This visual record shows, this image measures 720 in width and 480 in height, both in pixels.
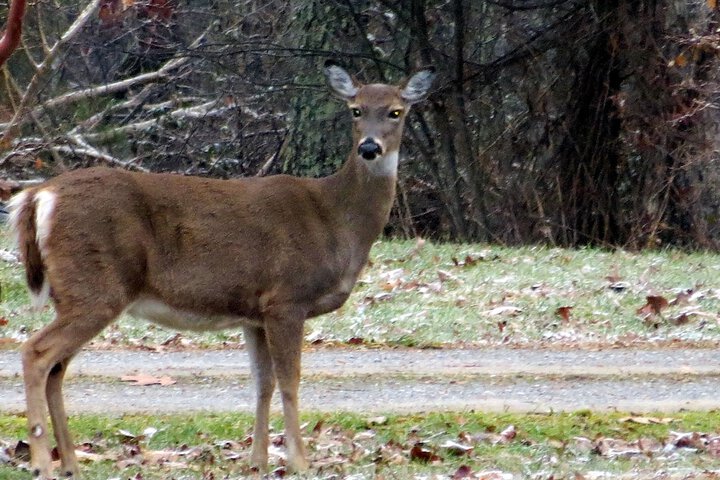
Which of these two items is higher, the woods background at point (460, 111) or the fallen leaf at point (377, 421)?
the woods background at point (460, 111)

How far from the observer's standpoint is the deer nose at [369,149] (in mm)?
8180

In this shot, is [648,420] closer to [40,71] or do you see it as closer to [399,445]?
[399,445]

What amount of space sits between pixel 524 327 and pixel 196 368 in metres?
2.76

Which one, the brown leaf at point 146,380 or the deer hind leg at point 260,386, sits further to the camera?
the brown leaf at point 146,380

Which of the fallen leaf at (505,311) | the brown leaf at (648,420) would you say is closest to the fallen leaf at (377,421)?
the brown leaf at (648,420)

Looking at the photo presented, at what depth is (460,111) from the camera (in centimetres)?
1922

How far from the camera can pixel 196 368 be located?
10.1 m

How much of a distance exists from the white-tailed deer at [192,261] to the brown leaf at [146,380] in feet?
6.49

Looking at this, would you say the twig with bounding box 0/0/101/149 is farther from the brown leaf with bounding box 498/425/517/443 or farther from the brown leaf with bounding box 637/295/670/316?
the brown leaf with bounding box 498/425/517/443

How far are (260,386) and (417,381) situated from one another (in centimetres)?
223

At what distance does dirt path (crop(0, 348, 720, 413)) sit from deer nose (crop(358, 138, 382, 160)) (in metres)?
1.61

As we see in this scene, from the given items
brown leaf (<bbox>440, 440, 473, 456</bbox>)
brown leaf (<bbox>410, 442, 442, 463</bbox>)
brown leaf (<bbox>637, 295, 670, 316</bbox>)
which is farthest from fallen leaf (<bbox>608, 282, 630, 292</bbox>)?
brown leaf (<bbox>410, 442, 442, 463</bbox>)

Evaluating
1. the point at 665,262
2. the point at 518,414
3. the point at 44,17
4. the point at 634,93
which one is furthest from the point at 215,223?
the point at 44,17

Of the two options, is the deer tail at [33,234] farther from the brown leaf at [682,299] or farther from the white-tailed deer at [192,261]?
the brown leaf at [682,299]
